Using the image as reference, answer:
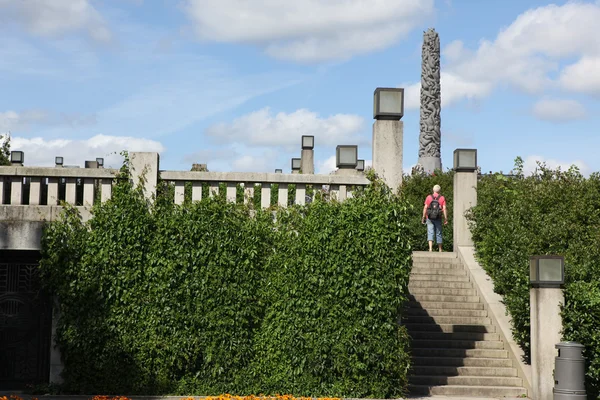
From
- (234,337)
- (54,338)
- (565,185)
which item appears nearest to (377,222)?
(234,337)

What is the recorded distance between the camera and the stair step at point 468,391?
44.0 ft

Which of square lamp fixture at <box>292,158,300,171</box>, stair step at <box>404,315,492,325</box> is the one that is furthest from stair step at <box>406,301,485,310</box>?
square lamp fixture at <box>292,158,300,171</box>

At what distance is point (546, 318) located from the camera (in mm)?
13016

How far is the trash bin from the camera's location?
12289 millimetres

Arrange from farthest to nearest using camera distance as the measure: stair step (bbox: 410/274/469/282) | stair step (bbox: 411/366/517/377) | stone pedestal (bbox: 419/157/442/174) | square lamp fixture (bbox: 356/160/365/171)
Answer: stone pedestal (bbox: 419/157/442/174), square lamp fixture (bbox: 356/160/365/171), stair step (bbox: 410/274/469/282), stair step (bbox: 411/366/517/377)

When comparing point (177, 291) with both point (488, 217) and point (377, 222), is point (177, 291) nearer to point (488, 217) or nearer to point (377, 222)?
point (377, 222)

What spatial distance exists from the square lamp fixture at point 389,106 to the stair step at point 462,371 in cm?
423

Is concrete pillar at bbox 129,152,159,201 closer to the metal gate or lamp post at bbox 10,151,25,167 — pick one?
the metal gate

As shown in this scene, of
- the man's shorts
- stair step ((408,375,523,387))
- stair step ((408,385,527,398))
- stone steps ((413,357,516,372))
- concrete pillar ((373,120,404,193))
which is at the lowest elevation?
stair step ((408,385,527,398))

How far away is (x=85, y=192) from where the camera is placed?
13070 millimetres

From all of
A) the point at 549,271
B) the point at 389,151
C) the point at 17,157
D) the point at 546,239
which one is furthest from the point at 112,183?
the point at 17,157

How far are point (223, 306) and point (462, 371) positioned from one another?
4.33 meters

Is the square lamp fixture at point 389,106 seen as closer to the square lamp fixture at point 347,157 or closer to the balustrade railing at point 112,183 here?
the balustrade railing at point 112,183

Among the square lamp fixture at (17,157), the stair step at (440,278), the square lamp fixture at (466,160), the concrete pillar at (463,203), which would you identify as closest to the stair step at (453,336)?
the stair step at (440,278)
